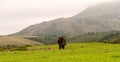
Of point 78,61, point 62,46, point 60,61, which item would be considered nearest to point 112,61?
point 78,61

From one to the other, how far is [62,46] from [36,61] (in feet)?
111

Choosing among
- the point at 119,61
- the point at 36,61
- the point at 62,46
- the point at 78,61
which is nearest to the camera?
the point at 119,61

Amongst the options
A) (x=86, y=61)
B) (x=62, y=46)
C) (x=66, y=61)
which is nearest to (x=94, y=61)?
(x=86, y=61)

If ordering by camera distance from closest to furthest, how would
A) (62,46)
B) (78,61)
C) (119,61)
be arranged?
(119,61)
(78,61)
(62,46)

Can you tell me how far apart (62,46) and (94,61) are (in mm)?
36194

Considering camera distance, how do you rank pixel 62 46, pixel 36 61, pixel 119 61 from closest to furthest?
pixel 119 61, pixel 36 61, pixel 62 46

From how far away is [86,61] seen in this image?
2442 cm

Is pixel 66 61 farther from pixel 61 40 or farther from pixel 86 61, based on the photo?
pixel 61 40

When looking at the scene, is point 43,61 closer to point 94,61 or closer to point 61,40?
point 94,61

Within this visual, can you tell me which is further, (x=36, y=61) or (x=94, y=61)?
(x=36, y=61)

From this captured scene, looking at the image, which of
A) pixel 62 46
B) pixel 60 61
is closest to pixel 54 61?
pixel 60 61

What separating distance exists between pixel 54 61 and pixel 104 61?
13.9 feet

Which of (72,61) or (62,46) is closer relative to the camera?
(72,61)

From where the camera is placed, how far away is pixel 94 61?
24.2 metres
